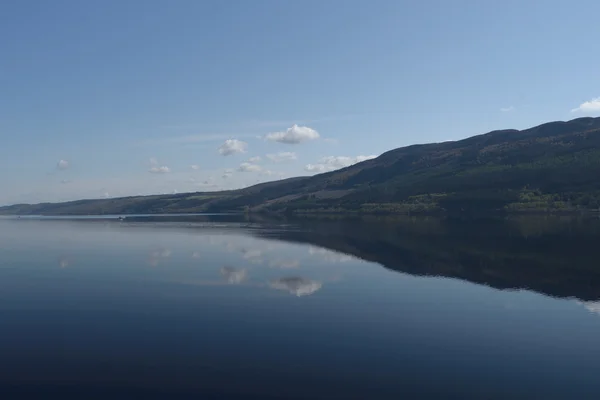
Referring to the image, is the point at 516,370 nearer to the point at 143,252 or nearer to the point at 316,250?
the point at 316,250

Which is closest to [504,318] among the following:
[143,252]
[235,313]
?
[235,313]

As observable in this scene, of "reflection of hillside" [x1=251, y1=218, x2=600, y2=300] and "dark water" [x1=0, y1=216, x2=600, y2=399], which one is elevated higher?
"dark water" [x1=0, y1=216, x2=600, y2=399]

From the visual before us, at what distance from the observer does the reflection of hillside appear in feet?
193

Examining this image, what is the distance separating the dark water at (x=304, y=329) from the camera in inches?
1061

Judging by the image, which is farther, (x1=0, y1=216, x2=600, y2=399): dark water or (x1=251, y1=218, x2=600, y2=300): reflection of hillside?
(x1=251, y1=218, x2=600, y2=300): reflection of hillside

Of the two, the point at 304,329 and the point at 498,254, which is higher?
the point at 304,329

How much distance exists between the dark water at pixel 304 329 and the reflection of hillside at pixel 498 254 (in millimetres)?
612

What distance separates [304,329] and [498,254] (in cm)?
5782

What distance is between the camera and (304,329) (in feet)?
123

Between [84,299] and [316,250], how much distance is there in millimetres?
52704

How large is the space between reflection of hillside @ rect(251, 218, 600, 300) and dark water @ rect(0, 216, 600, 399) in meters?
0.61

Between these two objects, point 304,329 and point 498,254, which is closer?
point 304,329

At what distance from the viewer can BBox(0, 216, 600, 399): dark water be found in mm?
26938

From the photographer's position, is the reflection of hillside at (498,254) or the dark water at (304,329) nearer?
the dark water at (304,329)
